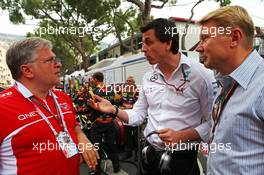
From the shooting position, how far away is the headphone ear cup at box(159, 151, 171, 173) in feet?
6.10

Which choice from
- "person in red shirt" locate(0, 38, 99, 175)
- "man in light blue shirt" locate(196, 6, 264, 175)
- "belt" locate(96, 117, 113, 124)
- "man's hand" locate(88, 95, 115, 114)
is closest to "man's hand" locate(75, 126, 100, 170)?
"person in red shirt" locate(0, 38, 99, 175)

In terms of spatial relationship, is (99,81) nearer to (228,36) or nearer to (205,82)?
(205,82)

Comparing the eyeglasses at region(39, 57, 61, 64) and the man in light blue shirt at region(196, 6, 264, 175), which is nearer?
the man in light blue shirt at region(196, 6, 264, 175)

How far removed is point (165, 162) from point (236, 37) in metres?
0.94

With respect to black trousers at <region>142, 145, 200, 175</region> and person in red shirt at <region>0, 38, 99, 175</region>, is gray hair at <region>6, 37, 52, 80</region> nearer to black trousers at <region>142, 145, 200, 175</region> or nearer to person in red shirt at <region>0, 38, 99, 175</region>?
person in red shirt at <region>0, 38, 99, 175</region>

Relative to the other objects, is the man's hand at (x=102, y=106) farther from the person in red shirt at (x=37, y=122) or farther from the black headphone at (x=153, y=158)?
the black headphone at (x=153, y=158)

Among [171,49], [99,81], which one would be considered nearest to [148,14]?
[99,81]

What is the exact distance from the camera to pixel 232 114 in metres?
1.24

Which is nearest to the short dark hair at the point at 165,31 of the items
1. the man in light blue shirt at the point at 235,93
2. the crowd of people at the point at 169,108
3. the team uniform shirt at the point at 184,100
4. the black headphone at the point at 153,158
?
the crowd of people at the point at 169,108

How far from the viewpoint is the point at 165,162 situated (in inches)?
73.5

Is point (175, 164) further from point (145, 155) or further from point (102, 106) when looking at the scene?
point (102, 106)

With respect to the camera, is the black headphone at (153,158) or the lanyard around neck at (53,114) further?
the black headphone at (153,158)

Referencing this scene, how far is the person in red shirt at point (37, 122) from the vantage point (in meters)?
1.62

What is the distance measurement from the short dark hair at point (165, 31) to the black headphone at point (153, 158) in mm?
639
